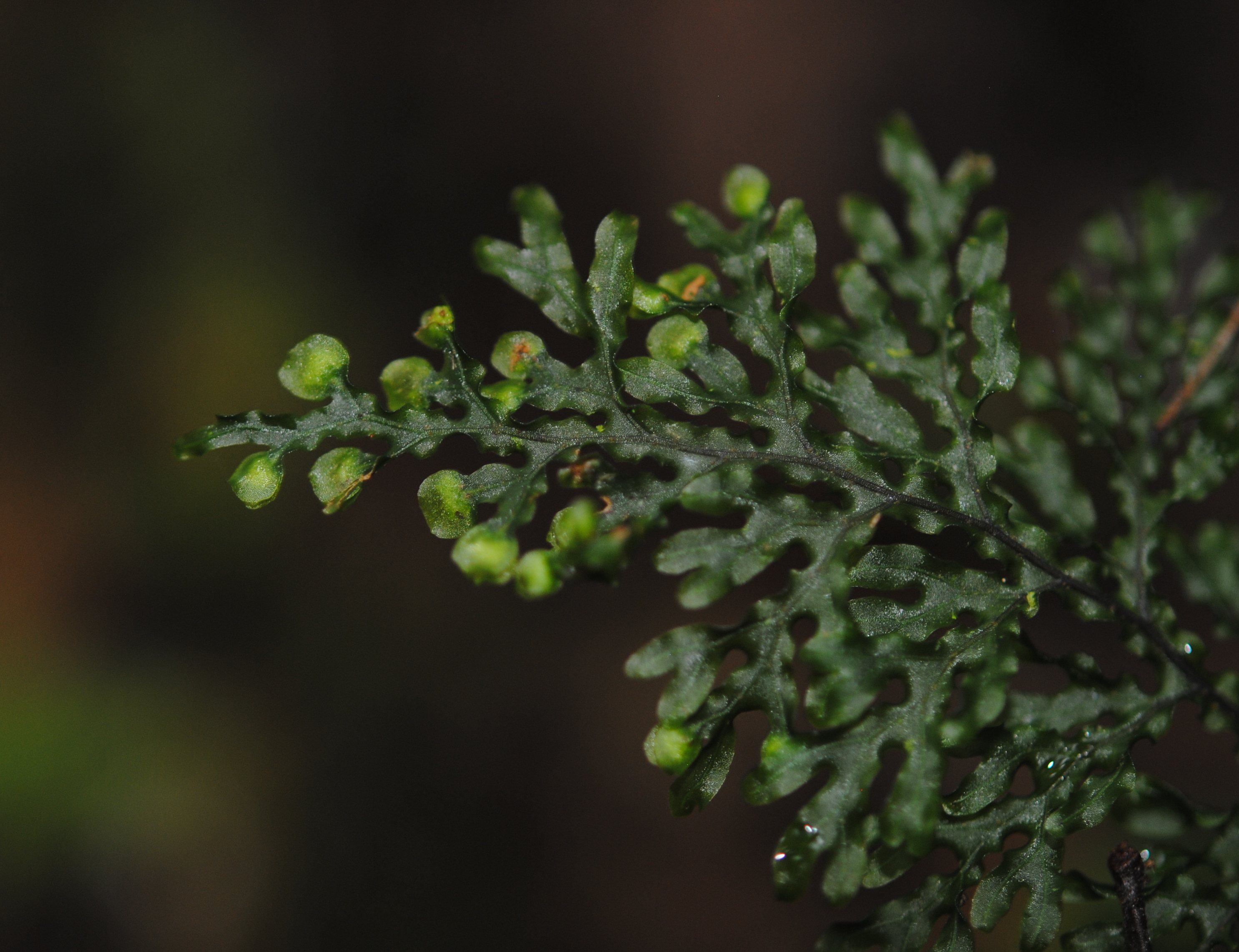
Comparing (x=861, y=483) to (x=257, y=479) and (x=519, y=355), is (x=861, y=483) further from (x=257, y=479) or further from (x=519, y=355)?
(x=257, y=479)

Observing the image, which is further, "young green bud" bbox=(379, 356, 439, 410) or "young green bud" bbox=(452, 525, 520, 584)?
"young green bud" bbox=(379, 356, 439, 410)

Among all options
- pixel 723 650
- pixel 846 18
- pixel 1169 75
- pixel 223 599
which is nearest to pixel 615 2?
pixel 846 18

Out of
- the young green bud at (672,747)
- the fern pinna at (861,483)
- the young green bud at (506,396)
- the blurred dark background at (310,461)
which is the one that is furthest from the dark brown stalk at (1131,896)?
the blurred dark background at (310,461)

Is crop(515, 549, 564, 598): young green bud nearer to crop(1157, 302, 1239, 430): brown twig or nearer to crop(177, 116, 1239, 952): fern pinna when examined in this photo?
crop(177, 116, 1239, 952): fern pinna

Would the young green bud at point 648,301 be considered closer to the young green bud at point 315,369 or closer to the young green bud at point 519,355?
the young green bud at point 519,355

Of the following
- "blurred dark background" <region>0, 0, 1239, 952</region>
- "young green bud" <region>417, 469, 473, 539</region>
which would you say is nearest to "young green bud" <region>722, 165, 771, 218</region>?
"young green bud" <region>417, 469, 473, 539</region>

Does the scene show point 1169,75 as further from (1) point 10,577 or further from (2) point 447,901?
(1) point 10,577
